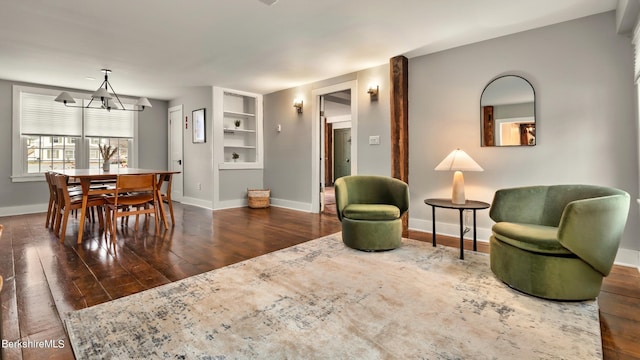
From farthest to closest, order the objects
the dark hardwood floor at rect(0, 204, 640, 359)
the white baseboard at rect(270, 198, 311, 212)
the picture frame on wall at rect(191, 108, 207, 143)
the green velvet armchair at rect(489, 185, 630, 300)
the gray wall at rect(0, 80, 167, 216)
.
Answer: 1. the picture frame on wall at rect(191, 108, 207, 143)
2. the white baseboard at rect(270, 198, 311, 212)
3. the gray wall at rect(0, 80, 167, 216)
4. the green velvet armchair at rect(489, 185, 630, 300)
5. the dark hardwood floor at rect(0, 204, 640, 359)

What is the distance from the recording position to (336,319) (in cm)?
183

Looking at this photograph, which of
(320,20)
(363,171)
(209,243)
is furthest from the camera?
(363,171)

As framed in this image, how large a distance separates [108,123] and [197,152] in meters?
1.91

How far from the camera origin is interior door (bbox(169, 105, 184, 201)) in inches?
268

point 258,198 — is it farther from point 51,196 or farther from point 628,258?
point 628,258

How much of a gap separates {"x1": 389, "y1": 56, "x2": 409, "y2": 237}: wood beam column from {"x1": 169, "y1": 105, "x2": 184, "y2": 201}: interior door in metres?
4.75

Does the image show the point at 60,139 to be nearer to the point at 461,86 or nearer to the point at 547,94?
the point at 461,86

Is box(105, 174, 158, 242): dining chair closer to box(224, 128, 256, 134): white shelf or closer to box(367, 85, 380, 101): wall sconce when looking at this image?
box(224, 128, 256, 134): white shelf

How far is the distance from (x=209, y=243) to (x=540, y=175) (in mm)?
3577

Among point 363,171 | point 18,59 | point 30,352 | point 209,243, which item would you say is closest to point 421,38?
point 363,171

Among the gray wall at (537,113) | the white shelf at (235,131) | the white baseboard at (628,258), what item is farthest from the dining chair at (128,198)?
the white baseboard at (628,258)

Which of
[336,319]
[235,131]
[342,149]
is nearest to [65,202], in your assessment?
[235,131]

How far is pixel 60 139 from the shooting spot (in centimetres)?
581

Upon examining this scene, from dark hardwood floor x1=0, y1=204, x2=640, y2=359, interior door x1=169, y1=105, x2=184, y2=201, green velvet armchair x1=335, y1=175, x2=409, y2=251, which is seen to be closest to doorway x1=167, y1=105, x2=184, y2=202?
interior door x1=169, y1=105, x2=184, y2=201
